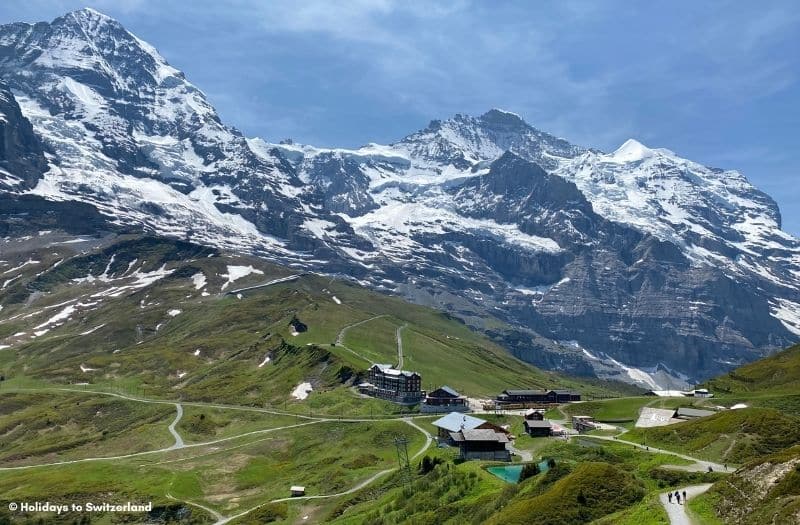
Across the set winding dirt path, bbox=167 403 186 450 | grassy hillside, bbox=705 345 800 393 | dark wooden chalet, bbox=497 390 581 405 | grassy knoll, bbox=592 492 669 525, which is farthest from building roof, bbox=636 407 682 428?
winding dirt path, bbox=167 403 186 450

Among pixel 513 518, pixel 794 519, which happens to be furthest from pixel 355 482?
pixel 794 519

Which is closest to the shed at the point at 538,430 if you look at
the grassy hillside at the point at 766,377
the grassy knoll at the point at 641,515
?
the grassy hillside at the point at 766,377

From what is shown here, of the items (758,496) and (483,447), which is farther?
(483,447)

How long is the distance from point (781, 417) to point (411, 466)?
51389 millimetres

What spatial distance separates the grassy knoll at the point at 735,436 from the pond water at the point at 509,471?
74.9 ft

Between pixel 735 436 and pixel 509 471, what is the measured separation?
103 ft

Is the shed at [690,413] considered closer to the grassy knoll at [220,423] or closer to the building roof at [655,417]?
the building roof at [655,417]

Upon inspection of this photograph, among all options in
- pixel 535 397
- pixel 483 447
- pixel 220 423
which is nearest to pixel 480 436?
pixel 483 447

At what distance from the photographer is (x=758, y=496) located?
51.3 meters

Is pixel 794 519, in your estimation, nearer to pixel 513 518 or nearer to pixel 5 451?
pixel 513 518

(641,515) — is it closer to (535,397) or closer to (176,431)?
(535,397)

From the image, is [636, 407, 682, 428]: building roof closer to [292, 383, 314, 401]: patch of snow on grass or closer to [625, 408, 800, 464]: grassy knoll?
[625, 408, 800, 464]: grassy knoll

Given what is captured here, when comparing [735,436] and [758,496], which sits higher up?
[735,436]

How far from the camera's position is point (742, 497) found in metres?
53.1
